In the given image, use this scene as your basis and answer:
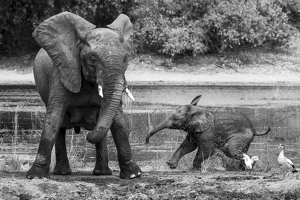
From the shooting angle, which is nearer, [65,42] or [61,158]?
[65,42]

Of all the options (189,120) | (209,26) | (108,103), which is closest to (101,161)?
(108,103)

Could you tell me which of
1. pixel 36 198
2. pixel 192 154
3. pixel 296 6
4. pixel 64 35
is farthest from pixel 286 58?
pixel 36 198

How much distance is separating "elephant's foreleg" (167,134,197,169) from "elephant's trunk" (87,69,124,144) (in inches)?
109

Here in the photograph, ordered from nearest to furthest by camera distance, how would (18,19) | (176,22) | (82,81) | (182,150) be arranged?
(82,81) → (182,150) → (18,19) → (176,22)

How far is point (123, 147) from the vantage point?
10227 millimetres

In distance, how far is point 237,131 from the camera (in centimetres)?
1270

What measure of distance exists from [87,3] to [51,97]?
1590 centimetres

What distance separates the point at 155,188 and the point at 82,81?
62.0 inches

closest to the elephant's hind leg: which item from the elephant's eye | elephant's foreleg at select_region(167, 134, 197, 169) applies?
elephant's foreleg at select_region(167, 134, 197, 169)

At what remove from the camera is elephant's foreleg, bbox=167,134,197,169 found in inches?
478

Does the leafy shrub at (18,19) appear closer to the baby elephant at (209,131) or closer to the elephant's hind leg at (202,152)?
the baby elephant at (209,131)

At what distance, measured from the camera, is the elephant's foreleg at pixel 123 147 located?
10.1m

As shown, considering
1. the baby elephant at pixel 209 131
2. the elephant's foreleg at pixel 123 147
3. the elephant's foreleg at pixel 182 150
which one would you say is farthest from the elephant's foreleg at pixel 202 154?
the elephant's foreleg at pixel 123 147

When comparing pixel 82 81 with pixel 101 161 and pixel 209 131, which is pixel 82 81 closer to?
pixel 101 161
